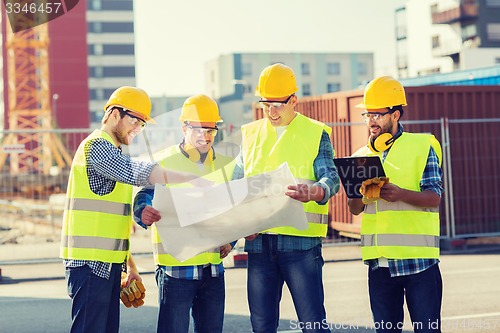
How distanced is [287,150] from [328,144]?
0.26 m

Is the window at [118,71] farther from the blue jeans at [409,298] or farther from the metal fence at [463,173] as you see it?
the blue jeans at [409,298]

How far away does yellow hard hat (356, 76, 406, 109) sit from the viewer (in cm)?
509

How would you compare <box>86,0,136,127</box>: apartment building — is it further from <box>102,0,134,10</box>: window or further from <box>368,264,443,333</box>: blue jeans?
<box>368,264,443,333</box>: blue jeans

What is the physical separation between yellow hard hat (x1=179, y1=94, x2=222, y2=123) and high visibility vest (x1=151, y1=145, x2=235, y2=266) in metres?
0.22

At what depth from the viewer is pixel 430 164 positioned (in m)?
4.95

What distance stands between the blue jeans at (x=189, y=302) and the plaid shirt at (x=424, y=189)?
1.09 m

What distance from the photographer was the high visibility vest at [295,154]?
493 centimetres

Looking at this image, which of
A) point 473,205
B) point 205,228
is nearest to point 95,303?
point 205,228

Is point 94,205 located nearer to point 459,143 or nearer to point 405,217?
point 405,217

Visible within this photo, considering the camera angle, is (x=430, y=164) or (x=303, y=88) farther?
(x=303, y=88)

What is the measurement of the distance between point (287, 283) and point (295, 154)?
80 centimetres

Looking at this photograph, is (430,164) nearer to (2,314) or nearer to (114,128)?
(114,128)

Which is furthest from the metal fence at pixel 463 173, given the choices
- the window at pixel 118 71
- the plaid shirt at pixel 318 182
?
the window at pixel 118 71

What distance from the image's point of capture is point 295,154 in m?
4.98
